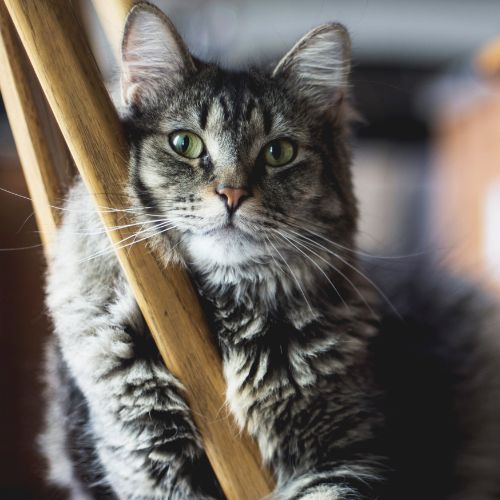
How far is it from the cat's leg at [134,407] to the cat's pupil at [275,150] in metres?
0.31

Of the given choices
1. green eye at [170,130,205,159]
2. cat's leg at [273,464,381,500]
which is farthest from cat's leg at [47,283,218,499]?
green eye at [170,130,205,159]

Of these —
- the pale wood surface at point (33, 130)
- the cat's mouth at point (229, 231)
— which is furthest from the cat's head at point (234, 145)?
the pale wood surface at point (33, 130)

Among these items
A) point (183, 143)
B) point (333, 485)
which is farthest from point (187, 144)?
point (333, 485)

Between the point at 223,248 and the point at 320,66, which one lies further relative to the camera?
the point at 320,66

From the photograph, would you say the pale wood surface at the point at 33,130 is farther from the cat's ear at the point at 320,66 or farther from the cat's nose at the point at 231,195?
the cat's ear at the point at 320,66

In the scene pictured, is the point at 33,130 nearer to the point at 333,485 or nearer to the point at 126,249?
the point at 126,249

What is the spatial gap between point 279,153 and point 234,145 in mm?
91

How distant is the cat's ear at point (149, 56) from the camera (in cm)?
82

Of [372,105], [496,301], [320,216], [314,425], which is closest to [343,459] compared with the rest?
[314,425]

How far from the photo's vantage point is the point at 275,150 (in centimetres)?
92

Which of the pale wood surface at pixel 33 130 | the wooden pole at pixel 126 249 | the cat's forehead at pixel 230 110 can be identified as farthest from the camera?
the cat's forehead at pixel 230 110

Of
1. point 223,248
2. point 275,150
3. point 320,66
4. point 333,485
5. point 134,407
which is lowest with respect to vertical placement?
point 333,485

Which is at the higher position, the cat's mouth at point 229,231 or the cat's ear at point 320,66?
the cat's ear at point 320,66

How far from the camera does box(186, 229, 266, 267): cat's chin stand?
845 millimetres
